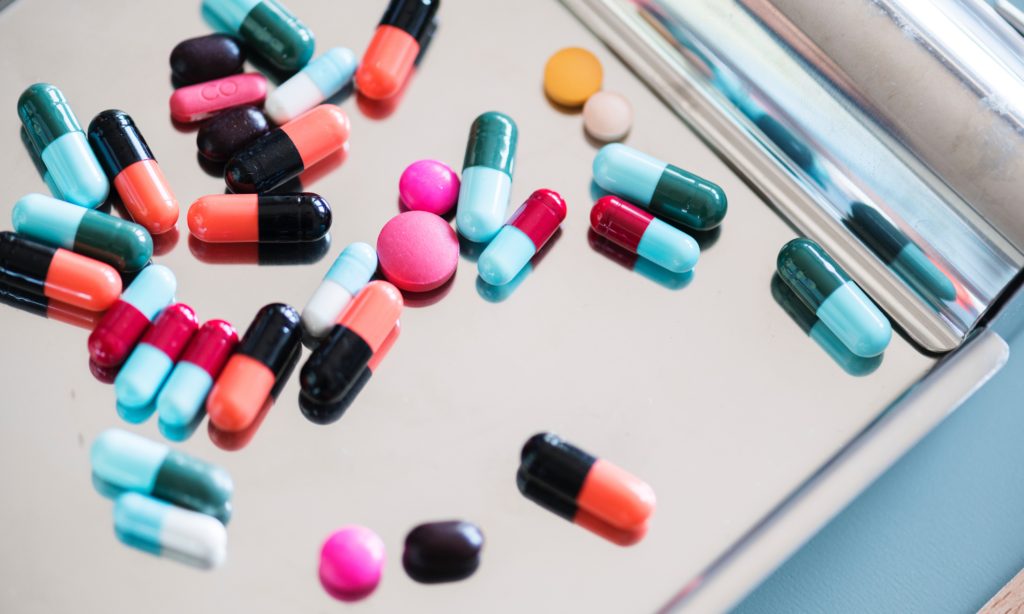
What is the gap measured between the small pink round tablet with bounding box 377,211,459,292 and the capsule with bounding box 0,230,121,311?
332 millimetres

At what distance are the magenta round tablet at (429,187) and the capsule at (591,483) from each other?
13.7 inches

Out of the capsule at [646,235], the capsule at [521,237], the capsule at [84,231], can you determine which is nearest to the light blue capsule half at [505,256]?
the capsule at [521,237]

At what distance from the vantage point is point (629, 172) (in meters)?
1.33

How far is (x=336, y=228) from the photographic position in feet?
4.40

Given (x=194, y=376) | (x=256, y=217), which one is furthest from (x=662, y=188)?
(x=194, y=376)

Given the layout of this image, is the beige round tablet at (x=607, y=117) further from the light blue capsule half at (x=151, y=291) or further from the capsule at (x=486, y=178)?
the light blue capsule half at (x=151, y=291)

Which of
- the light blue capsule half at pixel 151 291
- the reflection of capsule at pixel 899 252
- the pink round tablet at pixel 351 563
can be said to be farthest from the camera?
the reflection of capsule at pixel 899 252

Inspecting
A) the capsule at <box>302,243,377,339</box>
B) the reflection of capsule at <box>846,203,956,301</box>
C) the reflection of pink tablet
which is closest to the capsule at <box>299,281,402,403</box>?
the capsule at <box>302,243,377,339</box>

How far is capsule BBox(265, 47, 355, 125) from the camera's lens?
1380 mm

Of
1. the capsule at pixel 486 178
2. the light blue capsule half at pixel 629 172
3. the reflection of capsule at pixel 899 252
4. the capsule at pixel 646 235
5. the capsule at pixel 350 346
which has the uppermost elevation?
the reflection of capsule at pixel 899 252

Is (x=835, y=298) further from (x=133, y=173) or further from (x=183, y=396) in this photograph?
(x=133, y=173)

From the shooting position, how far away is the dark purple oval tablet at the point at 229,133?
4.42 feet

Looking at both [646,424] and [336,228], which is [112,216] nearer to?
[336,228]

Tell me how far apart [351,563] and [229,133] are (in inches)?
23.3
